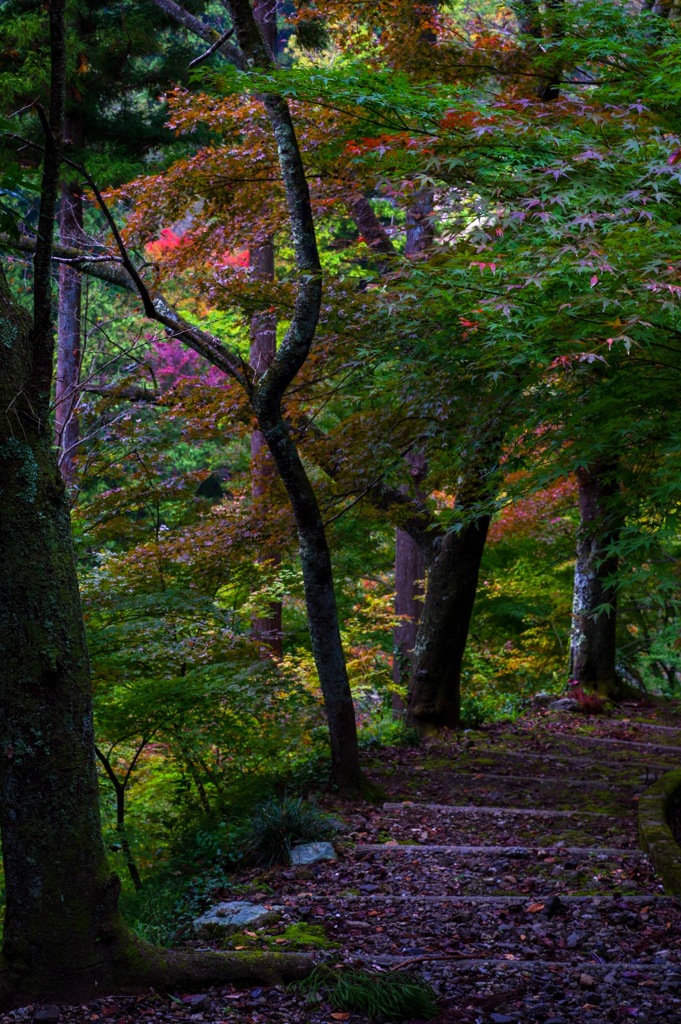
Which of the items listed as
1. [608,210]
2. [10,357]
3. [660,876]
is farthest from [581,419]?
[10,357]

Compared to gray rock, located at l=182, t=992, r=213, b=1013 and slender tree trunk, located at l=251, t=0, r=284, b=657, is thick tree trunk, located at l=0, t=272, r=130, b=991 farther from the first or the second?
slender tree trunk, located at l=251, t=0, r=284, b=657

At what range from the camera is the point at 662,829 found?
18.6ft

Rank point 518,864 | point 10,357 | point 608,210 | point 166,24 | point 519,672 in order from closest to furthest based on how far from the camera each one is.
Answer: point 10,357 < point 608,210 < point 518,864 < point 166,24 < point 519,672

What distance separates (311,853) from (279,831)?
246 mm

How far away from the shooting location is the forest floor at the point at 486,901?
11.4ft

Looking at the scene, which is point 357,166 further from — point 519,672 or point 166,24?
point 519,672

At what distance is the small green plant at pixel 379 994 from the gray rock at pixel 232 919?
929 mm

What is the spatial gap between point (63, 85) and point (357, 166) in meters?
3.34

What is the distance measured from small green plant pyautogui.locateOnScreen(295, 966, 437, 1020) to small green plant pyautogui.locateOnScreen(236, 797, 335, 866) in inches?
76.9

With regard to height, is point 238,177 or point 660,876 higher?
point 238,177

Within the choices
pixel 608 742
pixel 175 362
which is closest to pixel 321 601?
pixel 608 742

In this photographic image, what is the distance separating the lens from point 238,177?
7211 mm

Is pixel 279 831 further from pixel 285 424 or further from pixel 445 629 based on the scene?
pixel 445 629

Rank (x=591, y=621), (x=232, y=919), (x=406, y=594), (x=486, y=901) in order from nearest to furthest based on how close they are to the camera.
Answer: (x=232, y=919) < (x=486, y=901) < (x=591, y=621) < (x=406, y=594)
